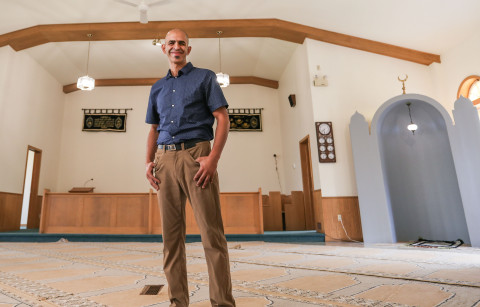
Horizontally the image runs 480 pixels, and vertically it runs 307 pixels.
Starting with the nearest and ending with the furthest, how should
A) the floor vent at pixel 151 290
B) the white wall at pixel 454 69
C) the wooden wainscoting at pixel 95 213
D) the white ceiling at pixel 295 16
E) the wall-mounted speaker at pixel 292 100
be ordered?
the floor vent at pixel 151 290
the white ceiling at pixel 295 16
the white wall at pixel 454 69
the wooden wainscoting at pixel 95 213
the wall-mounted speaker at pixel 292 100

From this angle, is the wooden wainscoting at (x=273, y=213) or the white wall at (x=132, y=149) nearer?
the wooden wainscoting at (x=273, y=213)

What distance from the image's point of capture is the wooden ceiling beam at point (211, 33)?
20.3 ft

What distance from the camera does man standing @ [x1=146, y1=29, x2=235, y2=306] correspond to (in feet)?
4.31

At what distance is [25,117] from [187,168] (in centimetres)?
795

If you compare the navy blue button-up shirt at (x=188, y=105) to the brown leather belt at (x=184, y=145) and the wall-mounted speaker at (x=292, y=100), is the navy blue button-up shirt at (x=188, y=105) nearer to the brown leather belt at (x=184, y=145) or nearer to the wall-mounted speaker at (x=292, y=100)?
the brown leather belt at (x=184, y=145)

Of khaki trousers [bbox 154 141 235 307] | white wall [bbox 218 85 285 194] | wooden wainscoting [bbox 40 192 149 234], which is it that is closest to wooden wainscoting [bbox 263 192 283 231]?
white wall [bbox 218 85 285 194]

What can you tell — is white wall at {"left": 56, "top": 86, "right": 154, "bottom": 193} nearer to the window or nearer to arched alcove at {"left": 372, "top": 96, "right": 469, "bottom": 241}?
arched alcove at {"left": 372, "top": 96, "right": 469, "bottom": 241}

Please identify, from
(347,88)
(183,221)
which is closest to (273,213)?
(347,88)

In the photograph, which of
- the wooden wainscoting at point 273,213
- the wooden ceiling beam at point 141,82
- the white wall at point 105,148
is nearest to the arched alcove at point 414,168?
the wooden wainscoting at point 273,213

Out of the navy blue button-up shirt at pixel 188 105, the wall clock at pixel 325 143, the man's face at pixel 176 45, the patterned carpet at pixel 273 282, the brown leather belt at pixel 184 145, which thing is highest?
the wall clock at pixel 325 143

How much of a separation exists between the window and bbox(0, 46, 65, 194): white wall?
9.53m

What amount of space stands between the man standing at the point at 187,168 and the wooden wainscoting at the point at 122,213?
4.64 metres

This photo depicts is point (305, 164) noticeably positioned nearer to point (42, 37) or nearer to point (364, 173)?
point (364, 173)

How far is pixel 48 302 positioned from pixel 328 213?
4.95 metres
